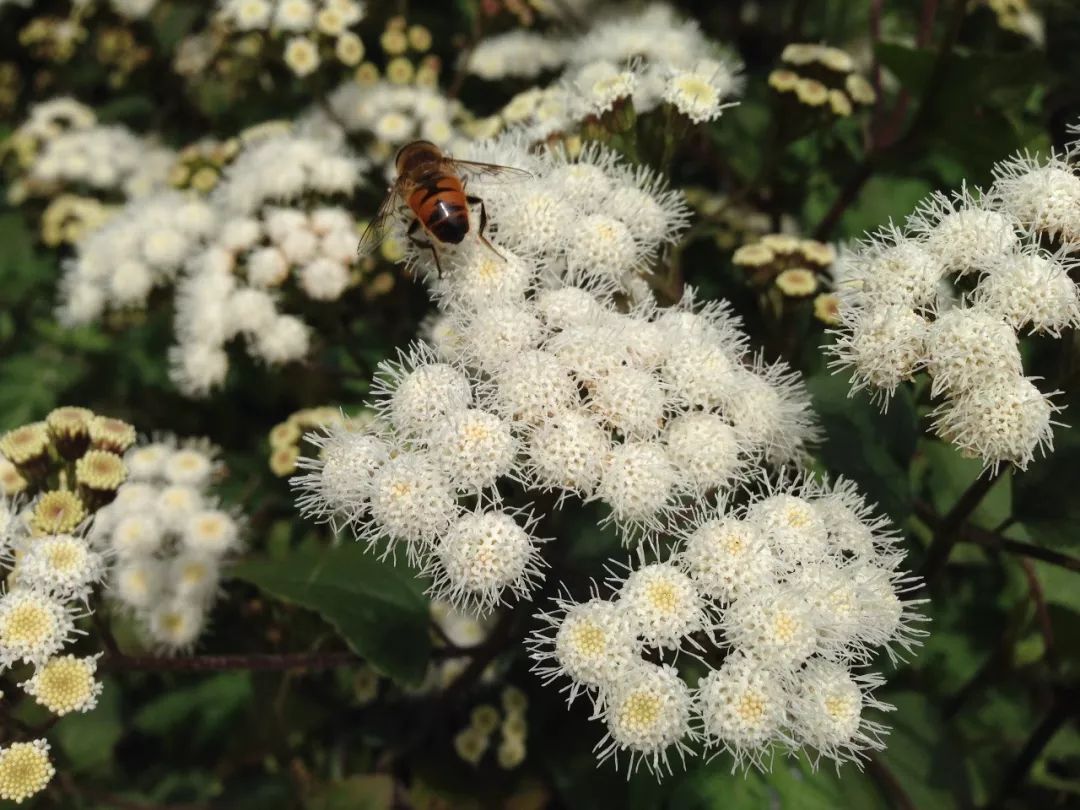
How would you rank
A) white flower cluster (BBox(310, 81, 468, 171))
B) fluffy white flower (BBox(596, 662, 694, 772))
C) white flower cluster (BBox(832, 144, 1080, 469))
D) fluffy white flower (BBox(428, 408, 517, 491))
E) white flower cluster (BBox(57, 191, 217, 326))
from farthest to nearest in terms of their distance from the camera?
white flower cluster (BBox(310, 81, 468, 171)) → white flower cluster (BBox(57, 191, 217, 326)) → fluffy white flower (BBox(428, 408, 517, 491)) → white flower cluster (BBox(832, 144, 1080, 469)) → fluffy white flower (BBox(596, 662, 694, 772))

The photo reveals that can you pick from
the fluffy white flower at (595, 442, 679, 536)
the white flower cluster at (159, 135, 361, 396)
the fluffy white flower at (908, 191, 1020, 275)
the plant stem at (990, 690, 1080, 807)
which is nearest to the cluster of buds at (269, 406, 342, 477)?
the white flower cluster at (159, 135, 361, 396)

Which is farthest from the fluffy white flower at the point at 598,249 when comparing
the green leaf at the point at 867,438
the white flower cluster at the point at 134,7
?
the white flower cluster at the point at 134,7

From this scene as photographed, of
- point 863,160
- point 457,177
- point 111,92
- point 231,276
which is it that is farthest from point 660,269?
point 111,92

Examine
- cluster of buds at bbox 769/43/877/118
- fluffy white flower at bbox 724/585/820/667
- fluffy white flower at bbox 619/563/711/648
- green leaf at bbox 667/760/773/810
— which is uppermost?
cluster of buds at bbox 769/43/877/118

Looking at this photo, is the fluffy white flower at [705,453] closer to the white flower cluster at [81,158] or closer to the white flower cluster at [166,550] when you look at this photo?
the white flower cluster at [166,550]

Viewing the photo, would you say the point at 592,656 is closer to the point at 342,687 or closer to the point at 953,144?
the point at 342,687

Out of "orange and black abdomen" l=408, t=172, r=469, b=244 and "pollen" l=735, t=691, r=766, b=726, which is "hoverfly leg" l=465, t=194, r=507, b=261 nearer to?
"orange and black abdomen" l=408, t=172, r=469, b=244
